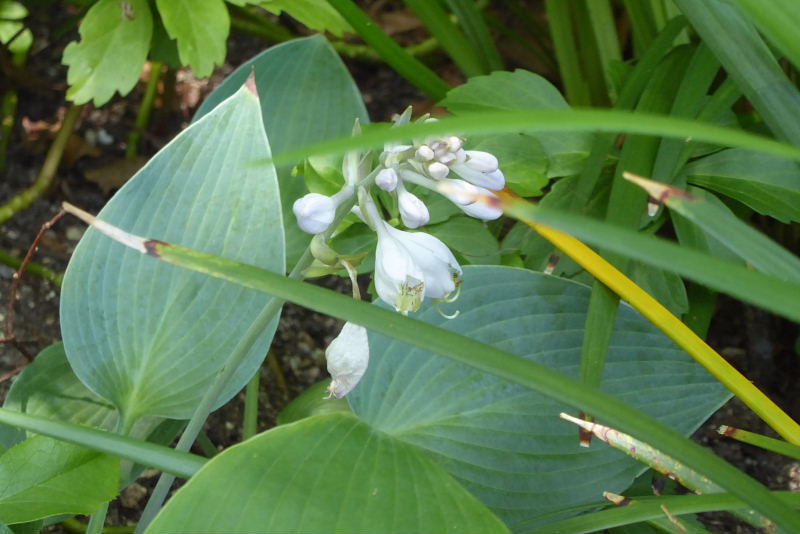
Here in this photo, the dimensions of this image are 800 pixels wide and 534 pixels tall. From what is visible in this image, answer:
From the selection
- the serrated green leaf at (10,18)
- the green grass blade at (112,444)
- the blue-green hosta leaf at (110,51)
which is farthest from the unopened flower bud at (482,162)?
the serrated green leaf at (10,18)

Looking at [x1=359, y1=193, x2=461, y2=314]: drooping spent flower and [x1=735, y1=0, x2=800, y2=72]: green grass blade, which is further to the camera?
[x1=359, y1=193, x2=461, y2=314]: drooping spent flower

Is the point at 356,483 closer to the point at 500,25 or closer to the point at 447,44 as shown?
the point at 447,44

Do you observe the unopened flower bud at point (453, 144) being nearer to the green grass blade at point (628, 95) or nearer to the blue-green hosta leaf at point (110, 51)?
the green grass blade at point (628, 95)

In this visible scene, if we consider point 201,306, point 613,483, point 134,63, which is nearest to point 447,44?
point 134,63

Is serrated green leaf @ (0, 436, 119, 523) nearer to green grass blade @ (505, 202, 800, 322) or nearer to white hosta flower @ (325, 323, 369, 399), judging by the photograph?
white hosta flower @ (325, 323, 369, 399)

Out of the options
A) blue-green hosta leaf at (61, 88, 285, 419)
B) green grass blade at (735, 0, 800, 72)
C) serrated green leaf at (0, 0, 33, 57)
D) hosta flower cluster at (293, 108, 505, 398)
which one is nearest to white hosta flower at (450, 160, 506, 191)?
hosta flower cluster at (293, 108, 505, 398)

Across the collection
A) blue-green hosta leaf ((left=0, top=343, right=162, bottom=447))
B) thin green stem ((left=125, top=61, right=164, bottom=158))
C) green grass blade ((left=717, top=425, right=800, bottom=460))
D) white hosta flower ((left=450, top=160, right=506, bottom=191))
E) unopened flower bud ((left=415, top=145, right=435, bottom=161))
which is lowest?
blue-green hosta leaf ((left=0, top=343, right=162, bottom=447))
